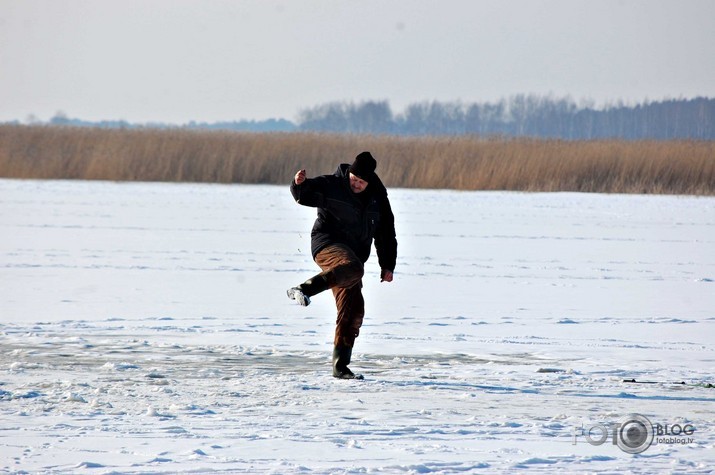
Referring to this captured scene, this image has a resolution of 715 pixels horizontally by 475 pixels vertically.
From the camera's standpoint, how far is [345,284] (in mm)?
6172

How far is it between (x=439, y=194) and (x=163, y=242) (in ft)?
37.4

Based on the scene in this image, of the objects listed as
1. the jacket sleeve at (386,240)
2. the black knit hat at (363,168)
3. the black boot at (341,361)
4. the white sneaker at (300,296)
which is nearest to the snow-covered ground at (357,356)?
the black boot at (341,361)

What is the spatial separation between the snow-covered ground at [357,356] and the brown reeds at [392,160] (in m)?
9.97

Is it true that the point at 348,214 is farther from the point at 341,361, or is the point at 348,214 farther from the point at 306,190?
the point at 341,361

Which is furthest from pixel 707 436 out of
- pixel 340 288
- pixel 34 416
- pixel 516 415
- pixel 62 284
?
pixel 62 284

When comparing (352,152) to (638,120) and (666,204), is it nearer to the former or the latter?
(666,204)

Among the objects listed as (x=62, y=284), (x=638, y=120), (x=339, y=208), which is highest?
(x=638, y=120)

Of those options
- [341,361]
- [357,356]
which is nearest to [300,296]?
[341,361]

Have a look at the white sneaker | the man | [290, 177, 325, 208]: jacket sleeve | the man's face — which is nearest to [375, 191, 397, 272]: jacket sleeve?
the man

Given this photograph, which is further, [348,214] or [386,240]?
[386,240]

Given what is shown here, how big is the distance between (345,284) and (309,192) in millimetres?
554

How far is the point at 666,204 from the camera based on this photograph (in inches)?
858

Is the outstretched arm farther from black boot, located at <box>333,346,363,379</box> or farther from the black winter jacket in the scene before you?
black boot, located at <box>333,346,363,379</box>

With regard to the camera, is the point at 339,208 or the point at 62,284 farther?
the point at 62,284
